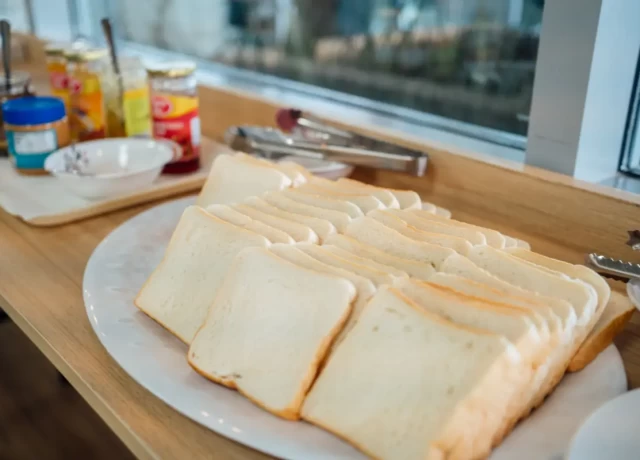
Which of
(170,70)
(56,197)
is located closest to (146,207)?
(56,197)

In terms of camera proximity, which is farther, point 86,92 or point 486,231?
point 86,92

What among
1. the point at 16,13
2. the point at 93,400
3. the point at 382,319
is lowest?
the point at 93,400

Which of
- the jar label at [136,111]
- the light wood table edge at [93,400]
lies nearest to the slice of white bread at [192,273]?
the light wood table edge at [93,400]

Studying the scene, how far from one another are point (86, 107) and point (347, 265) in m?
0.90

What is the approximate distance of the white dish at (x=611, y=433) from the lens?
48cm

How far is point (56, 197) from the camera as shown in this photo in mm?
1118

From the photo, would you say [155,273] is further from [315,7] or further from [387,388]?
[315,7]

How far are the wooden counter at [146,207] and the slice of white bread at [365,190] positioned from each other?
0.58ft

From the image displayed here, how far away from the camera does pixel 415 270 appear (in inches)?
27.5

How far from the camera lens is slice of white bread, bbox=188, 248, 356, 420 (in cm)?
61

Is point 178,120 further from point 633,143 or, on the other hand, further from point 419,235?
point 633,143

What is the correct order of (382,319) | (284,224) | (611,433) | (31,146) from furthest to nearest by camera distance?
(31,146) < (284,224) < (382,319) < (611,433)

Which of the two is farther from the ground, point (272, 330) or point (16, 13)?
point (16, 13)

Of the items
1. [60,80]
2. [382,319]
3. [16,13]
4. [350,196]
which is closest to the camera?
[382,319]
